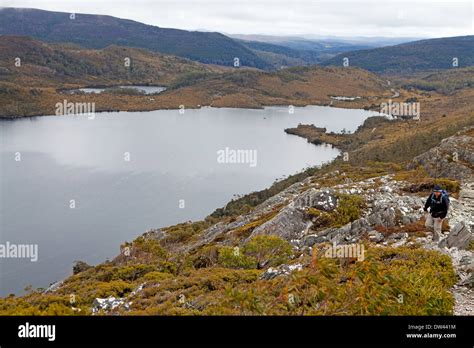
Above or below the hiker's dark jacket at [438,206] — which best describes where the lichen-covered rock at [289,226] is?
below

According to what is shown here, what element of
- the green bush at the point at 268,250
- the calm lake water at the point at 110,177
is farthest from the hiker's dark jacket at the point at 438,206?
the calm lake water at the point at 110,177

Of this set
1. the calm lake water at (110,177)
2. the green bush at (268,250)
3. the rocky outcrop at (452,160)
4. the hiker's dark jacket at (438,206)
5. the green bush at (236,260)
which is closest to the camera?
the hiker's dark jacket at (438,206)

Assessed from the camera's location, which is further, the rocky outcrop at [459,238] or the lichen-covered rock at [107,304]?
the lichen-covered rock at [107,304]

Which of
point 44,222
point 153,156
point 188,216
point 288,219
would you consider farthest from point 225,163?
point 288,219

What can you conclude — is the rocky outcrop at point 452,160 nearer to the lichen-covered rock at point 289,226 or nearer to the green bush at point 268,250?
the lichen-covered rock at point 289,226

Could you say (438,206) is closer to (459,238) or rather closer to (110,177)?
(459,238)

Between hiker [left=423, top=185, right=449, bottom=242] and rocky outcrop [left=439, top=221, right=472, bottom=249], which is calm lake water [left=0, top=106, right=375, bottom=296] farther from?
rocky outcrop [left=439, top=221, right=472, bottom=249]
